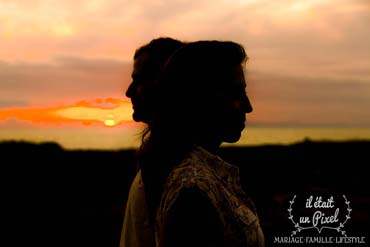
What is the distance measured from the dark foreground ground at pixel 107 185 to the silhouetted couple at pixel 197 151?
10.9 meters

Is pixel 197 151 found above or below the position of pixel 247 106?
below

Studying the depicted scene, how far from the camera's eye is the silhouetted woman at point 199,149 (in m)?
1.44

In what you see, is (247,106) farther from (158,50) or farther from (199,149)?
(158,50)

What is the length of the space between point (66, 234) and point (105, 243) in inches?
59.0

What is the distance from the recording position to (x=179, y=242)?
138 cm

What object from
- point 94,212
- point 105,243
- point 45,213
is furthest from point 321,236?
point 45,213

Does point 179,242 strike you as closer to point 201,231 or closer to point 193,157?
point 201,231

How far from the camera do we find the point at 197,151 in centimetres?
170

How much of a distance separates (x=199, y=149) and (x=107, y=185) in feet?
49.2

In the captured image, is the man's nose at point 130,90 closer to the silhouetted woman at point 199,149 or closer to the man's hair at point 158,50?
the man's hair at point 158,50

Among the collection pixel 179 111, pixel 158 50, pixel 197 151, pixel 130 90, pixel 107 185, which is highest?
pixel 158 50

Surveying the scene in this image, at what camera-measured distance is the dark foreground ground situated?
1339cm

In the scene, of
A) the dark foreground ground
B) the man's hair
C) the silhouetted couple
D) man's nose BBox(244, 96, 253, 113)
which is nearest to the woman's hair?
the silhouetted couple

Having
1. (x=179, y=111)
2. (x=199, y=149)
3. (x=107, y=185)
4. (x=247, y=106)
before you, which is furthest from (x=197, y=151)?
(x=107, y=185)
